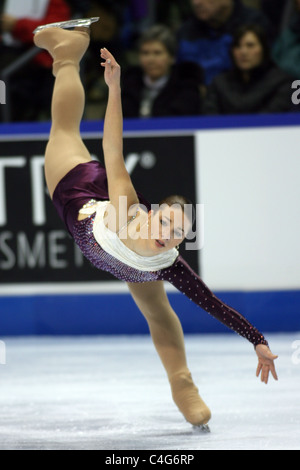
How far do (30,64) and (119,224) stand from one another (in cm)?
313

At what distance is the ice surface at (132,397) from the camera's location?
2.84 m

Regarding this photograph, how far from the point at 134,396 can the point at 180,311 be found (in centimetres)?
145

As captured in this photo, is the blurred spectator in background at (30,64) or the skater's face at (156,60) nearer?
the skater's face at (156,60)

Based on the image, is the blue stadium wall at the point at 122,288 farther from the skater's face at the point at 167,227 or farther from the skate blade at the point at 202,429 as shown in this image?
the skater's face at the point at 167,227

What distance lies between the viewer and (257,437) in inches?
110

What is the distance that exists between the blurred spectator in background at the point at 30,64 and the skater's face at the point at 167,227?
3.15 m

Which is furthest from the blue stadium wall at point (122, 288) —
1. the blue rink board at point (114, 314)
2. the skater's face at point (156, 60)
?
the skater's face at point (156, 60)

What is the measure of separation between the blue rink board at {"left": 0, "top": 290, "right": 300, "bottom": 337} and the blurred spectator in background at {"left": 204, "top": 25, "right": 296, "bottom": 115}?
105cm

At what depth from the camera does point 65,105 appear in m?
3.37

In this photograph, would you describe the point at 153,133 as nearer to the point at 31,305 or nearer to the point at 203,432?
the point at 31,305

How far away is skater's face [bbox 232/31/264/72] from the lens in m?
5.00

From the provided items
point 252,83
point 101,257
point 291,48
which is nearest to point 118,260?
point 101,257

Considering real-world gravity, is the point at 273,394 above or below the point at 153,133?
below

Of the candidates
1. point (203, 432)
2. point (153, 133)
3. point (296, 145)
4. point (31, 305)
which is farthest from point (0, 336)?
point (203, 432)
